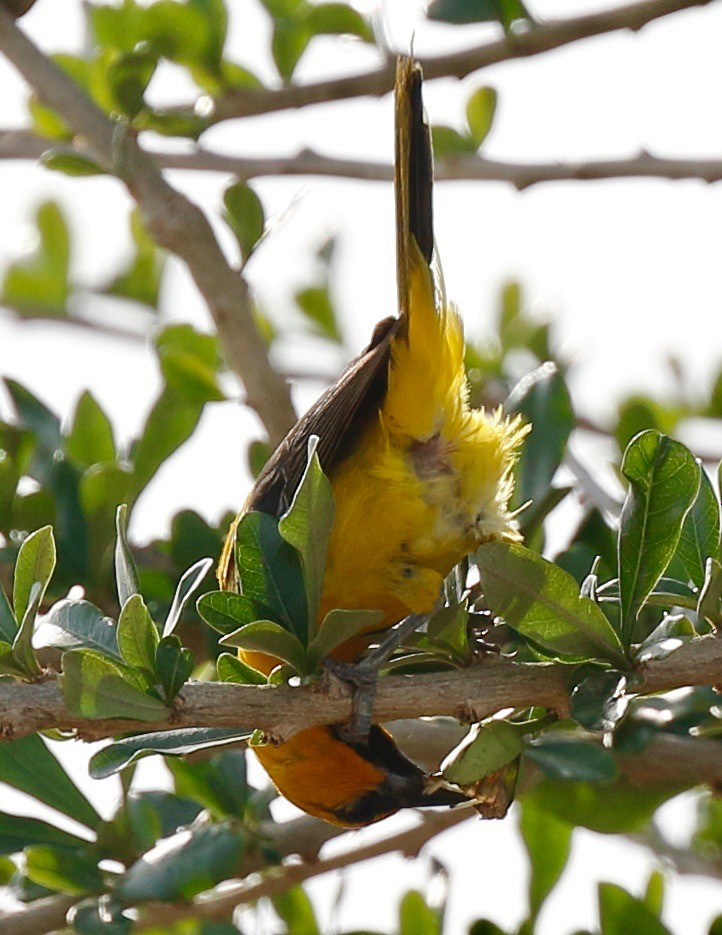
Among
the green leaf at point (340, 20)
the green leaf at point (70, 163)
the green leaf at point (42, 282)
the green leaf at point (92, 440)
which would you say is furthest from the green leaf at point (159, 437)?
the green leaf at point (42, 282)

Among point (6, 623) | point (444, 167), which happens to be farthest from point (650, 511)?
point (444, 167)

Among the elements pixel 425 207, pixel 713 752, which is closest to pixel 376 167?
pixel 425 207

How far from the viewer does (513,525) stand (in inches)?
121

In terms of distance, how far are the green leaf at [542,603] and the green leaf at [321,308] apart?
2354 millimetres

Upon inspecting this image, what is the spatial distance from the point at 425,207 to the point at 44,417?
3.74 ft

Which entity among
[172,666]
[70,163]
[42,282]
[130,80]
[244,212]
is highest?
[130,80]

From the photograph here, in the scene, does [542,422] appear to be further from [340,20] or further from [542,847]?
[340,20]

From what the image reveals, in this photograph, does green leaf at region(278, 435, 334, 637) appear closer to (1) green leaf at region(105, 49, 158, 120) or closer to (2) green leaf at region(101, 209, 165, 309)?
(1) green leaf at region(105, 49, 158, 120)

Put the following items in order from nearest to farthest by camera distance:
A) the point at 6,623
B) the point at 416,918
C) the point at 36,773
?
1. the point at 6,623
2. the point at 36,773
3. the point at 416,918

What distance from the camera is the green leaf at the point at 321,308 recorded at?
14.7 ft

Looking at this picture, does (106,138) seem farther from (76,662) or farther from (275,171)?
(76,662)

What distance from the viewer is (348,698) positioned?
225cm

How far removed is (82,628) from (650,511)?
0.95m

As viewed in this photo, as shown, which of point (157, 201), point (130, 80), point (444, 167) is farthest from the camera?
point (444, 167)
